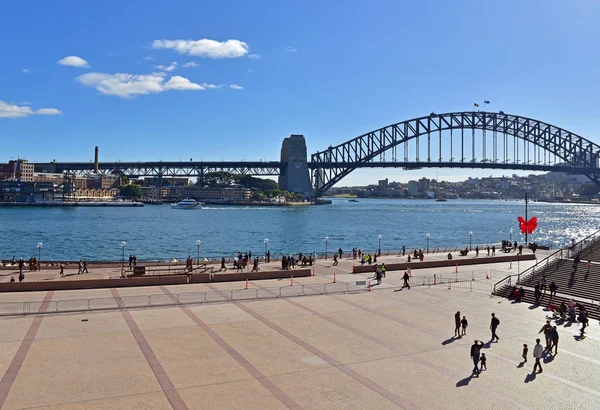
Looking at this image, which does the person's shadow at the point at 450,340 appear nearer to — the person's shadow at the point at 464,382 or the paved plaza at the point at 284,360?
the paved plaza at the point at 284,360

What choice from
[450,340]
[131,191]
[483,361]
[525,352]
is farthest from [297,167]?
[483,361]

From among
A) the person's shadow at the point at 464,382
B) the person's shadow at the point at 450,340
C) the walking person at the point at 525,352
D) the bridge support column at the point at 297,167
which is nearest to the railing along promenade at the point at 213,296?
the person's shadow at the point at 450,340

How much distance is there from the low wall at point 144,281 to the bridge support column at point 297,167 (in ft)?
481

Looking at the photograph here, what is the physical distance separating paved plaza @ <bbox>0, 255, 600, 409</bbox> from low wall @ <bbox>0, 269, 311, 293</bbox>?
1.35 m

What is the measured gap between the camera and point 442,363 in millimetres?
13469

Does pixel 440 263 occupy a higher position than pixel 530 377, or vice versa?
pixel 440 263

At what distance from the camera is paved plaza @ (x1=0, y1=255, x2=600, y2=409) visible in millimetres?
10891

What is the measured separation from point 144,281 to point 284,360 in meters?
12.3

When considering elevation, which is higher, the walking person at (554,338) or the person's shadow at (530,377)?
the walking person at (554,338)

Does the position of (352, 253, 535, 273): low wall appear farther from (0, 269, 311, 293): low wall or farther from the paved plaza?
the paved plaza

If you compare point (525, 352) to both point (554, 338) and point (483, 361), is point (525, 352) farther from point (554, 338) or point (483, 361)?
point (483, 361)

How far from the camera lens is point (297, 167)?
174250 millimetres

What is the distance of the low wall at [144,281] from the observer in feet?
70.4

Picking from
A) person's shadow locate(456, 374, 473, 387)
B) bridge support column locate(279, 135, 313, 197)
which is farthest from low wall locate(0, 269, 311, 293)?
bridge support column locate(279, 135, 313, 197)
